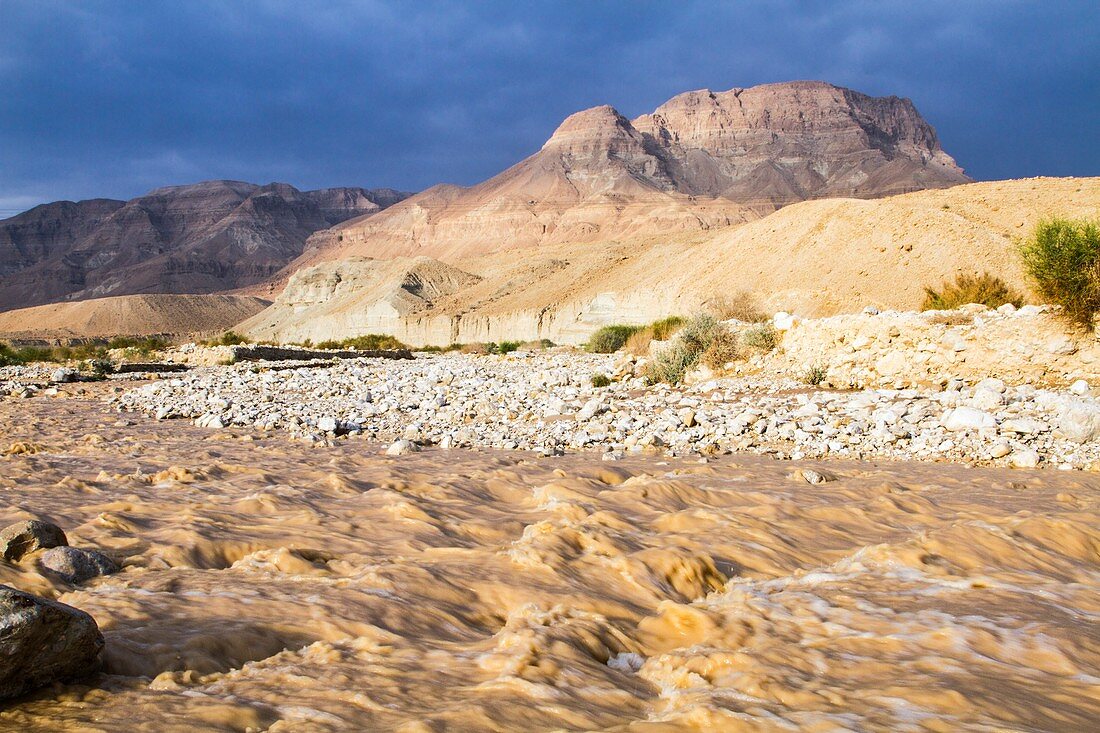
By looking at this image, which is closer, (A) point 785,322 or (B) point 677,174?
(A) point 785,322

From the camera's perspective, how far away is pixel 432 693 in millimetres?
2303

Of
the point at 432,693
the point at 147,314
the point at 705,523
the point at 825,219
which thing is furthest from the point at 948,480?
the point at 147,314

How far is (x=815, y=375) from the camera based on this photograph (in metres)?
11.9

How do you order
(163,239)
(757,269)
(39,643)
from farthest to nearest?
(163,239) < (757,269) < (39,643)

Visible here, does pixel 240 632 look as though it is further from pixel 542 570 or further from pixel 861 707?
pixel 861 707

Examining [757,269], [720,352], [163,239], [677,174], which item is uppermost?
[677,174]

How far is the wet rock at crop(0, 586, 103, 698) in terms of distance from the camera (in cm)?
198

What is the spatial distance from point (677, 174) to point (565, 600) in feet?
408

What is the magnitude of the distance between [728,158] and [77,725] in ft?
442

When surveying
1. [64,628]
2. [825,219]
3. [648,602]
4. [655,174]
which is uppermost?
[655,174]

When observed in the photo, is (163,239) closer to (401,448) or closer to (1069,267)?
(401,448)

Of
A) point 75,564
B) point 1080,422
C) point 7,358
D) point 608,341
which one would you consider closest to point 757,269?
point 608,341

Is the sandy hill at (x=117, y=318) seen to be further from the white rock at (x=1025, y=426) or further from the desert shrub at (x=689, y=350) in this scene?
the white rock at (x=1025, y=426)

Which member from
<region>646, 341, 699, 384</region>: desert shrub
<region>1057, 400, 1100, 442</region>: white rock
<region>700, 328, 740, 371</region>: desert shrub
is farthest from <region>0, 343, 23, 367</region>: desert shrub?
<region>1057, 400, 1100, 442</region>: white rock
